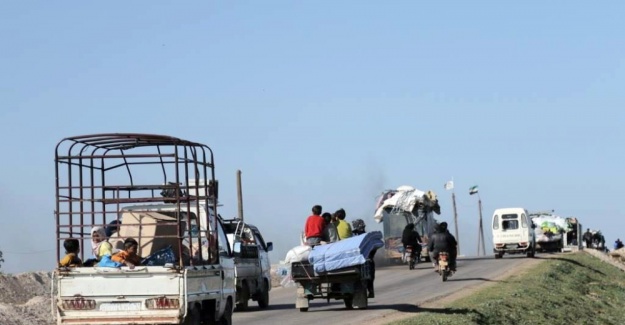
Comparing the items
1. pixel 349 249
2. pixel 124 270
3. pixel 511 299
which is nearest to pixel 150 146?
pixel 124 270

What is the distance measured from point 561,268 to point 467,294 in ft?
50.9

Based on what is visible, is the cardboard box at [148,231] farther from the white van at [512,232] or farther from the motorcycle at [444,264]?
the white van at [512,232]

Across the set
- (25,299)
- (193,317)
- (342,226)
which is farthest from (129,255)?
(25,299)

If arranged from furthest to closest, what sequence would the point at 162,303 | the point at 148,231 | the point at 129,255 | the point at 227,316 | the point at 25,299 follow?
the point at 25,299 < the point at 227,316 < the point at 148,231 < the point at 129,255 < the point at 162,303

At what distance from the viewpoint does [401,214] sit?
179 ft

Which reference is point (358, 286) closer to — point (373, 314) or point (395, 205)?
point (373, 314)

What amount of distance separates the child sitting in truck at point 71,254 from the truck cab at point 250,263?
9.14 meters

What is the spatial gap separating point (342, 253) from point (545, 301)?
1001 cm

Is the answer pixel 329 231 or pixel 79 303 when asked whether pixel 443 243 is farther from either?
pixel 79 303

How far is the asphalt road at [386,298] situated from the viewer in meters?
24.7

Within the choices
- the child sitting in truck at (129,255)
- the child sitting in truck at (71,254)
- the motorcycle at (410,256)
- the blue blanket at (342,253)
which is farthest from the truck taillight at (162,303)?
the motorcycle at (410,256)

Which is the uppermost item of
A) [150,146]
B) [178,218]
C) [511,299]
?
[150,146]

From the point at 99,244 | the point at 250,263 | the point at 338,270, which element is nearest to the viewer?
the point at 99,244

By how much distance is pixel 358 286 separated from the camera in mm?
25844
